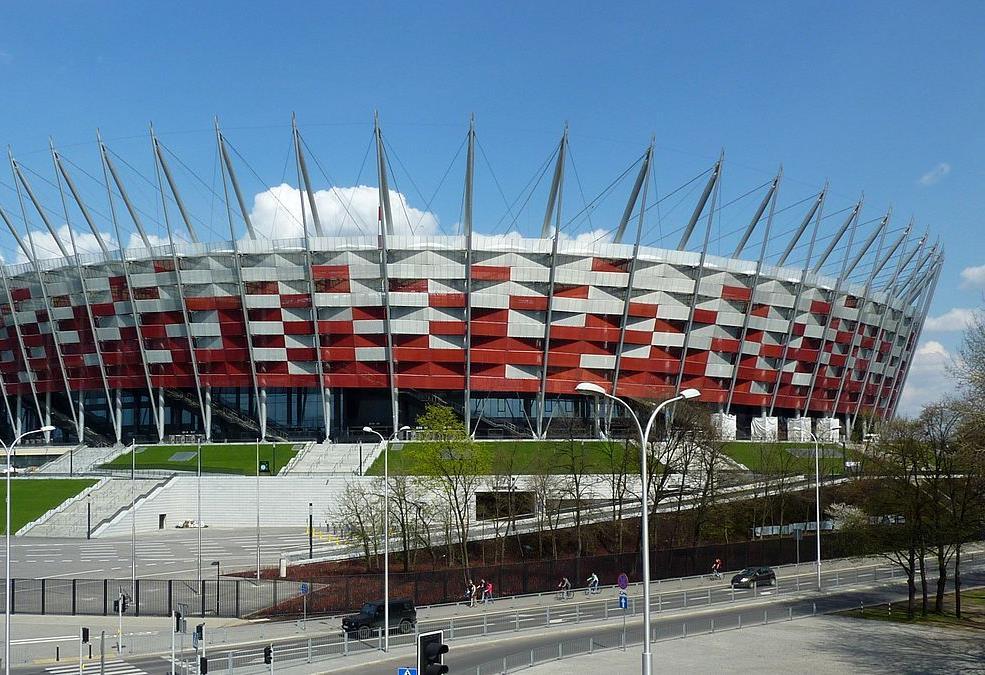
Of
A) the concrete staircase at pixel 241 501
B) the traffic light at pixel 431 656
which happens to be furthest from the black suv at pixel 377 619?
the concrete staircase at pixel 241 501

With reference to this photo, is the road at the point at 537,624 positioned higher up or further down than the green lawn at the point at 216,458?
further down

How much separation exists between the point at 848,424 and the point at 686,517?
2200 inches

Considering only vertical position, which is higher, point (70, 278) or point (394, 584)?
point (70, 278)

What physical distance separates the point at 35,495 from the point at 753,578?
55559 millimetres

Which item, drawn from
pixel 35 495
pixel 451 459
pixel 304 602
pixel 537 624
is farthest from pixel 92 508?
pixel 537 624

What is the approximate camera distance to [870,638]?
36469 millimetres

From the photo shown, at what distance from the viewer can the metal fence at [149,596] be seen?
136ft

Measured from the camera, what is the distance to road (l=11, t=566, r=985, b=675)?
31.1 m

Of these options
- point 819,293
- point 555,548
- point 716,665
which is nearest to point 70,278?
point 555,548

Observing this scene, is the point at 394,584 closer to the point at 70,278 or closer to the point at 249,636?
the point at 249,636

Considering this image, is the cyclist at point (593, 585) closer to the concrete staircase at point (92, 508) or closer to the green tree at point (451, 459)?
the green tree at point (451, 459)

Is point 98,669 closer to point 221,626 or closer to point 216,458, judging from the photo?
point 221,626

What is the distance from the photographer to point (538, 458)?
221 feet

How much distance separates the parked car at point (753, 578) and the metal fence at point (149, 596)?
73.0 feet
